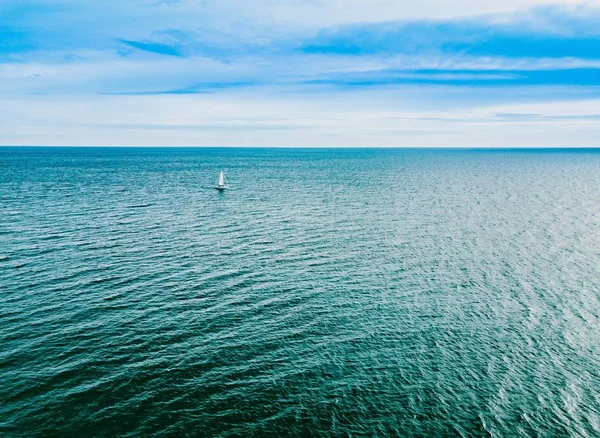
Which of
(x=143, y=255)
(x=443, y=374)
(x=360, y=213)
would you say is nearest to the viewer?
(x=443, y=374)

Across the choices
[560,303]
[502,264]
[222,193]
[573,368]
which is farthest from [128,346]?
[222,193]

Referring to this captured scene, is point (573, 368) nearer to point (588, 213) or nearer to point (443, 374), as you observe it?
point (443, 374)

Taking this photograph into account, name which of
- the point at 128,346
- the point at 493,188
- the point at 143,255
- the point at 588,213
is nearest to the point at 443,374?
the point at 128,346

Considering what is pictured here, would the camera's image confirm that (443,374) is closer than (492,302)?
Yes

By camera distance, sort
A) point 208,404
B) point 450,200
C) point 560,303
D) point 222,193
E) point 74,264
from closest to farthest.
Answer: point 208,404 → point 560,303 → point 74,264 → point 450,200 → point 222,193

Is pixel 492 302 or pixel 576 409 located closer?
pixel 576 409

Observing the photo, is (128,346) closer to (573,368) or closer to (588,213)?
(573,368)
